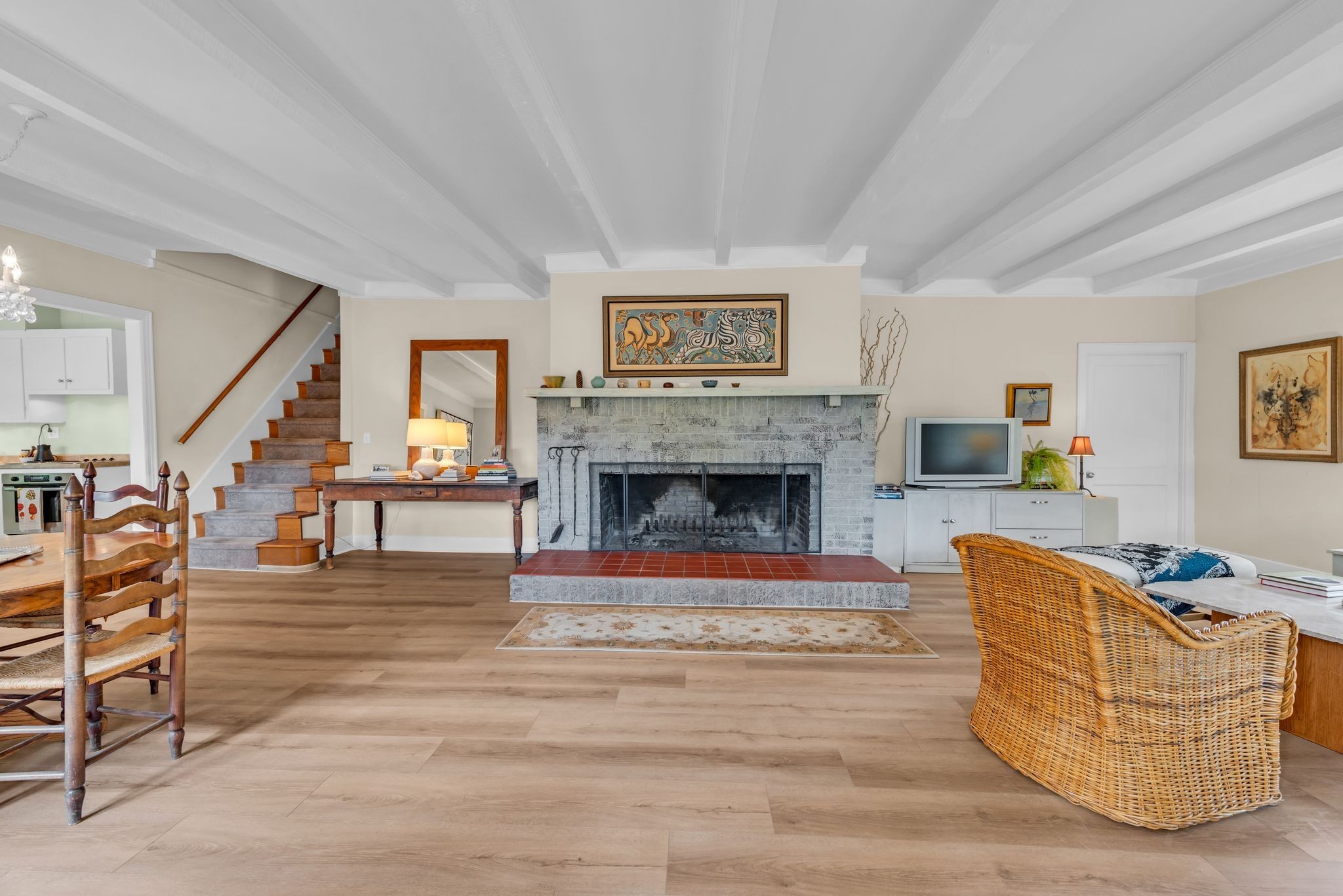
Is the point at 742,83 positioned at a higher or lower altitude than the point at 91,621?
higher

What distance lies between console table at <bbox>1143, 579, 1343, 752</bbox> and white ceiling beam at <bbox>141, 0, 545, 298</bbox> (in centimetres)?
410

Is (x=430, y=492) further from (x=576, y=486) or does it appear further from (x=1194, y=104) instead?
(x=1194, y=104)

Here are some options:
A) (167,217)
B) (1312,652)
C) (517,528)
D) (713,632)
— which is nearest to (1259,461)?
(1312,652)

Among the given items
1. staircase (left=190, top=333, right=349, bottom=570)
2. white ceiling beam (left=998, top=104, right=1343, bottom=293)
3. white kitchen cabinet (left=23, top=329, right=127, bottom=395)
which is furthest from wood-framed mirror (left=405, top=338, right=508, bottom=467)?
white ceiling beam (left=998, top=104, right=1343, bottom=293)

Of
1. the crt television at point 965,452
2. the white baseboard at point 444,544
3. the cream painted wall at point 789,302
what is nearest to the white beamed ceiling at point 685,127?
the cream painted wall at point 789,302

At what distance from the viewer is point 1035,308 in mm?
5512

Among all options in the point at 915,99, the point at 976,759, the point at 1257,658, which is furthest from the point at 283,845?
the point at 915,99

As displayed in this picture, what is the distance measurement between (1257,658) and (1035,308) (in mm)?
4440

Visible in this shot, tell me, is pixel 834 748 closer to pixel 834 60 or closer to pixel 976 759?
pixel 976 759

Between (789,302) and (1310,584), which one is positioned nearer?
(1310,584)

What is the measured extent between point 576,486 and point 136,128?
3214 mm

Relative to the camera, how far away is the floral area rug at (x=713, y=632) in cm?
318

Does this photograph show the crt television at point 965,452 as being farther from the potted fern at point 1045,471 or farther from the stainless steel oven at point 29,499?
the stainless steel oven at point 29,499

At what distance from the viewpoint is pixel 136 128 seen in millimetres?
2607
